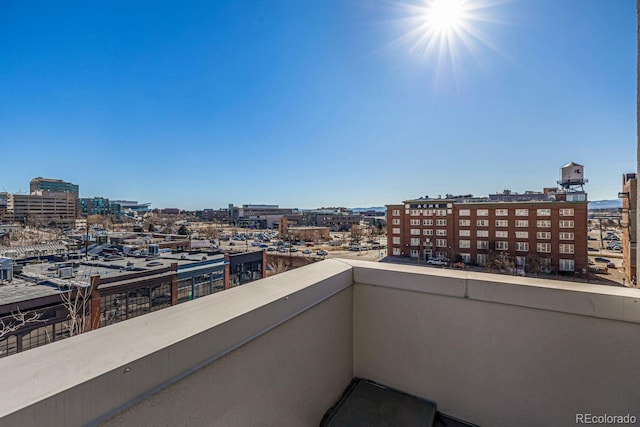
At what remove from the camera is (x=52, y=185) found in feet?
124

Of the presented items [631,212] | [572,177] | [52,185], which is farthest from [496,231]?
[52,185]

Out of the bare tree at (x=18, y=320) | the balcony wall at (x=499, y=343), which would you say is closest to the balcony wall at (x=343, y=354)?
the balcony wall at (x=499, y=343)

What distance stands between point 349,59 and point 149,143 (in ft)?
42.8

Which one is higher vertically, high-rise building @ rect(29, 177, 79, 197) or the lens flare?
high-rise building @ rect(29, 177, 79, 197)

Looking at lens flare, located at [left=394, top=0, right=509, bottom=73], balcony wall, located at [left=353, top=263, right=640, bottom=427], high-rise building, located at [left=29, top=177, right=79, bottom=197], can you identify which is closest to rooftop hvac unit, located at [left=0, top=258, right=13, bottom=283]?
balcony wall, located at [left=353, top=263, right=640, bottom=427]

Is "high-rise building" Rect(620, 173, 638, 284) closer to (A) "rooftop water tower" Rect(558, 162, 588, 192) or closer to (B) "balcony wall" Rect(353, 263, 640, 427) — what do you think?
(B) "balcony wall" Rect(353, 263, 640, 427)

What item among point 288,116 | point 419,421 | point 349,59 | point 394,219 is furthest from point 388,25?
point 394,219

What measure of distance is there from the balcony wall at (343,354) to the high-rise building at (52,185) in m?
48.2

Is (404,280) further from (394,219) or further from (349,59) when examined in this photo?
(394,219)

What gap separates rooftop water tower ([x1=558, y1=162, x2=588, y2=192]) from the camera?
51.3 ft

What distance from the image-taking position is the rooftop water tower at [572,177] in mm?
15647

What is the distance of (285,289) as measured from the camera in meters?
0.87

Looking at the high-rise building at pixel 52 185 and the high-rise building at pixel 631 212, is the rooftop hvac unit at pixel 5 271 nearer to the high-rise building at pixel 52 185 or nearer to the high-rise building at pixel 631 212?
the high-rise building at pixel 631 212

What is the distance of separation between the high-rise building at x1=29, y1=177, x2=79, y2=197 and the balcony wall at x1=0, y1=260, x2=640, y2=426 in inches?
1899
